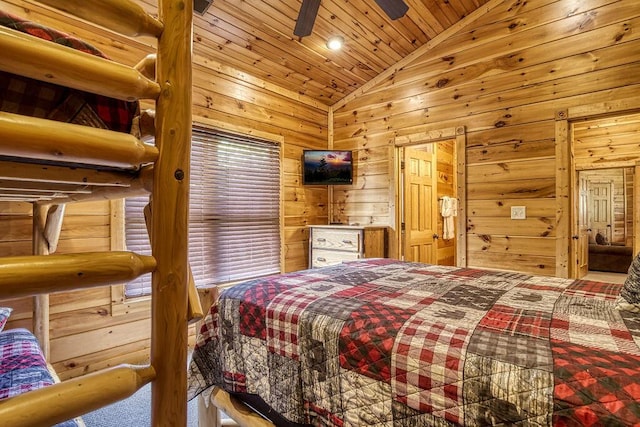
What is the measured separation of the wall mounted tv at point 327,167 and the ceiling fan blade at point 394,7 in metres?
2.02

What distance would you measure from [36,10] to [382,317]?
9.87 ft

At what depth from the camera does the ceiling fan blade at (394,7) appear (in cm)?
219

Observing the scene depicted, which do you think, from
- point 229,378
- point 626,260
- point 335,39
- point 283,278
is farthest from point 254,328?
point 626,260

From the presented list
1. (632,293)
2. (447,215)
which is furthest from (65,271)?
(447,215)

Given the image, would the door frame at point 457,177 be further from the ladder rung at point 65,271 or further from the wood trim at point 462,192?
the ladder rung at point 65,271

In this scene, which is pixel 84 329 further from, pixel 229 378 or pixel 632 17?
pixel 632 17

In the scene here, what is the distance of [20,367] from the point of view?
1267mm

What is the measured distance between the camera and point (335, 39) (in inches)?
133

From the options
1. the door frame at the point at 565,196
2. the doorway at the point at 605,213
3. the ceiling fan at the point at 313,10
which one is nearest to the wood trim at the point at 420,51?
the door frame at the point at 565,196

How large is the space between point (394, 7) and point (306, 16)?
0.61 meters

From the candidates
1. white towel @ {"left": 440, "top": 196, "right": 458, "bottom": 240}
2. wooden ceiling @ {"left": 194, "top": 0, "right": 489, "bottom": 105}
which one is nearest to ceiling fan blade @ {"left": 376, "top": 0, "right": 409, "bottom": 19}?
wooden ceiling @ {"left": 194, "top": 0, "right": 489, "bottom": 105}

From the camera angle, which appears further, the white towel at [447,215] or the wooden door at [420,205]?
the white towel at [447,215]

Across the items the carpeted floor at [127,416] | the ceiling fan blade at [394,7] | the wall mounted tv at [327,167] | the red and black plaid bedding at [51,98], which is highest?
the ceiling fan blade at [394,7]

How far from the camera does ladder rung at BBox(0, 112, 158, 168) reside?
1.89 ft
